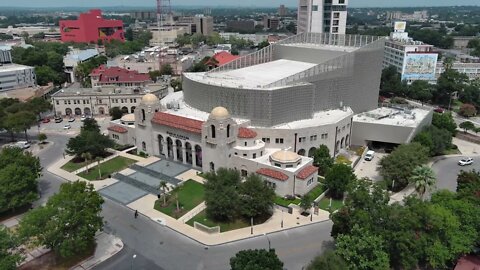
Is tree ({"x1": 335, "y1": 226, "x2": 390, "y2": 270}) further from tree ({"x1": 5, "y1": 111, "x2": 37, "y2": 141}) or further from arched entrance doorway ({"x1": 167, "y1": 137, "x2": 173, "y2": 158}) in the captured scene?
tree ({"x1": 5, "y1": 111, "x2": 37, "y2": 141})

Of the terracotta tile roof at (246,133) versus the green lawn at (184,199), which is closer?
the green lawn at (184,199)

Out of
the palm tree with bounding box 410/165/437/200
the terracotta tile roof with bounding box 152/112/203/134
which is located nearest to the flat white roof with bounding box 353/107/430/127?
the palm tree with bounding box 410/165/437/200

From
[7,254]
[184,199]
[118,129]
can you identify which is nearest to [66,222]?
[7,254]

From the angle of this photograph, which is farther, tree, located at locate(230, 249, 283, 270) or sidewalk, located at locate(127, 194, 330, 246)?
sidewalk, located at locate(127, 194, 330, 246)

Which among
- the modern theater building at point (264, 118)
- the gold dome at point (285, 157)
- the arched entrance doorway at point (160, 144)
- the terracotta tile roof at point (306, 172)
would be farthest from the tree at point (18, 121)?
the terracotta tile roof at point (306, 172)

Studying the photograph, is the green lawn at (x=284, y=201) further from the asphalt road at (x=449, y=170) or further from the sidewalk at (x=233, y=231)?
the asphalt road at (x=449, y=170)

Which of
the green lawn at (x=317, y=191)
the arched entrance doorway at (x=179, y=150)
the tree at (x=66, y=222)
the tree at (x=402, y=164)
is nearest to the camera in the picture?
the tree at (x=66, y=222)

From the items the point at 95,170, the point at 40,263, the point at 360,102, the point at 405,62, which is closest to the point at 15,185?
the point at 40,263
